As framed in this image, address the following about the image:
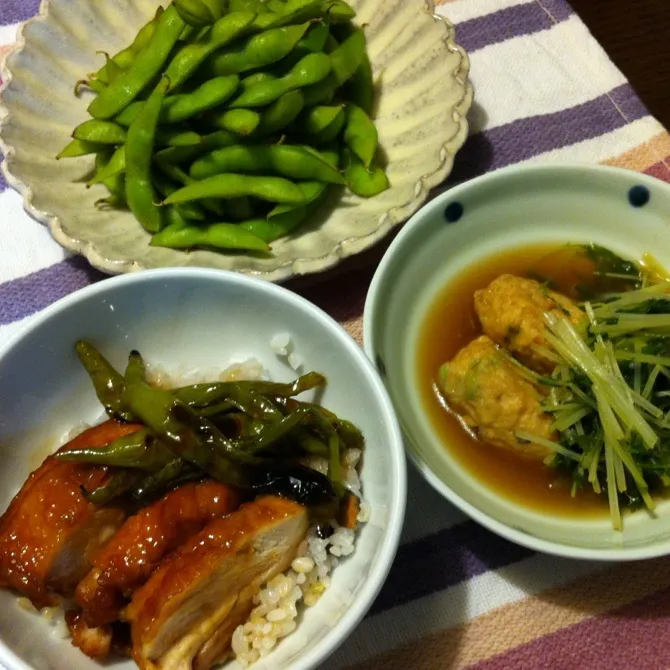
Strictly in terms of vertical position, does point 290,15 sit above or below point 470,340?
above

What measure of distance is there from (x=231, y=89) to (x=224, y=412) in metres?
0.94

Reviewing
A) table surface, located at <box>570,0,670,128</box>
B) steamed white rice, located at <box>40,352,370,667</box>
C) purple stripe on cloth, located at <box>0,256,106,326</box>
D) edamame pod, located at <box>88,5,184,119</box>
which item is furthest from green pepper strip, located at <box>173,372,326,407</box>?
table surface, located at <box>570,0,670,128</box>

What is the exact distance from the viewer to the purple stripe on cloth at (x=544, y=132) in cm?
212

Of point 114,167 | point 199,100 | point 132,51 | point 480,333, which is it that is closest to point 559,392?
point 480,333

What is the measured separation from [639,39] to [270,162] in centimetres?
160

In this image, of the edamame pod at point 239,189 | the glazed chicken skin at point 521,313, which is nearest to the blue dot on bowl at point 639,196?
the glazed chicken skin at point 521,313

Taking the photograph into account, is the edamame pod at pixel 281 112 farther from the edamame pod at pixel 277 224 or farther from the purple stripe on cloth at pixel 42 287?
the purple stripe on cloth at pixel 42 287

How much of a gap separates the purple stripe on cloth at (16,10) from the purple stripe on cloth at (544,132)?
1592 millimetres

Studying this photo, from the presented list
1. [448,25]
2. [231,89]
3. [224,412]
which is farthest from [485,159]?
[224,412]

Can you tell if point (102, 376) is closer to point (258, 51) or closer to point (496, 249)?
point (258, 51)

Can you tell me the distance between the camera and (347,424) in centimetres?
140

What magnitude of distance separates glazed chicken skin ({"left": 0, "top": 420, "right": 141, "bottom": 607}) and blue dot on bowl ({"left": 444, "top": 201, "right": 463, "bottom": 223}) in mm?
996

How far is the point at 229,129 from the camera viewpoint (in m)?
1.82

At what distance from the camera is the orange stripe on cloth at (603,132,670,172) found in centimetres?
210
